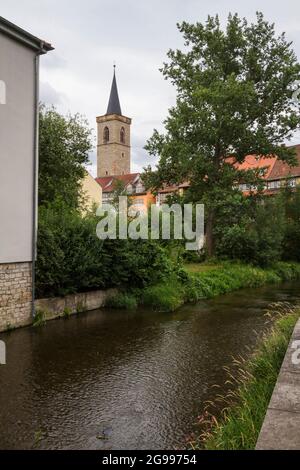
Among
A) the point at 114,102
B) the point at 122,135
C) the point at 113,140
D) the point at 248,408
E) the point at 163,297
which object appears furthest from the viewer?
the point at 122,135

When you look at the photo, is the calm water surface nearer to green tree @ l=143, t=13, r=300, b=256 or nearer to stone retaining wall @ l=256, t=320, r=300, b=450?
stone retaining wall @ l=256, t=320, r=300, b=450

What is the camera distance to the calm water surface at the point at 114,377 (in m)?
→ 5.69

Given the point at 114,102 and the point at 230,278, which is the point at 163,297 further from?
the point at 114,102

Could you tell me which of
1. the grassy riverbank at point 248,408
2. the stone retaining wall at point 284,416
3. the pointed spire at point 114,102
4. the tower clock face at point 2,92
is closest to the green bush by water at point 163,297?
the grassy riverbank at point 248,408

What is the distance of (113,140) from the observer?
87.2m

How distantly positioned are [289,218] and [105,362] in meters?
30.2

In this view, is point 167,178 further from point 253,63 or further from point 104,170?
point 104,170

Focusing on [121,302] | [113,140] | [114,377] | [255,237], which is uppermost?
[113,140]

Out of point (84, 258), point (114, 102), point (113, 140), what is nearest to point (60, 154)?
point (84, 258)

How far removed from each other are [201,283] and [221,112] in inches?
417

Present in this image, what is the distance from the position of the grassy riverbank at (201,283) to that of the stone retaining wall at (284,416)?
32.7 feet

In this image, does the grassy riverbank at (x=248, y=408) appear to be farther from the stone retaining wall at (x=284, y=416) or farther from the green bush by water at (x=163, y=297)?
the green bush by water at (x=163, y=297)

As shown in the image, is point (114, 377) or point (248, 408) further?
point (114, 377)

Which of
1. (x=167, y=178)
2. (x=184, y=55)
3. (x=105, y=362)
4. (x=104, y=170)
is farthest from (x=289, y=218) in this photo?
(x=104, y=170)
